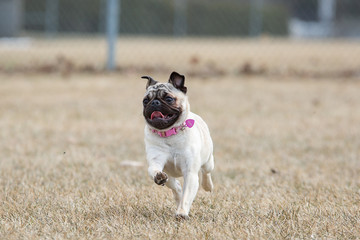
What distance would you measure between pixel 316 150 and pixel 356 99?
3.40 m

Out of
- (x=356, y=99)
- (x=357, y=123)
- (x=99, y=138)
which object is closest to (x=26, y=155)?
(x=99, y=138)

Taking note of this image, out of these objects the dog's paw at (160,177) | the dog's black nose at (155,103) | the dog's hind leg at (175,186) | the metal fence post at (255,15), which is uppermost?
the dog's black nose at (155,103)

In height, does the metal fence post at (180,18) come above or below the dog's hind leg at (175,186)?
below

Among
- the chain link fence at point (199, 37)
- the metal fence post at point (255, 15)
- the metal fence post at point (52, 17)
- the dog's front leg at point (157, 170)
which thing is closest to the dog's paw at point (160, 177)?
the dog's front leg at point (157, 170)

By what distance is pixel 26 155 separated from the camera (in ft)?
15.6

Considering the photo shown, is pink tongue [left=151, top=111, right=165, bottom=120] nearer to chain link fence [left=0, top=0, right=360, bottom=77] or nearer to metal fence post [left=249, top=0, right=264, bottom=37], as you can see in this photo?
chain link fence [left=0, top=0, right=360, bottom=77]

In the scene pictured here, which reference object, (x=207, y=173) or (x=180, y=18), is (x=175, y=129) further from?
(x=180, y=18)

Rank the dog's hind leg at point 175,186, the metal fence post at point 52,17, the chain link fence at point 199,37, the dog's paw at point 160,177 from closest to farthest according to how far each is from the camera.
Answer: the dog's paw at point 160,177
the dog's hind leg at point 175,186
the chain link fence at point 199,37
the metal fence post at point 52,17

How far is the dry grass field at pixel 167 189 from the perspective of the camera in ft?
9.66

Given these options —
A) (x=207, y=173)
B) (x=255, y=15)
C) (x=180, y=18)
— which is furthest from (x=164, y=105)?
(x=180, y=18)

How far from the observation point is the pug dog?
114 inches

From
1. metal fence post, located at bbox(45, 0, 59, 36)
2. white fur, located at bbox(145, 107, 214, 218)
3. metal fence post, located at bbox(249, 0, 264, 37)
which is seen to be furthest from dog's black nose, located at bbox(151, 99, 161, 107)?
metal fence post, located at bbox(45, 0, 59, 36)

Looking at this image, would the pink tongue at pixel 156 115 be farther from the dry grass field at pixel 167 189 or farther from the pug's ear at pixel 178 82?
the dry grass field at pixel 167 189

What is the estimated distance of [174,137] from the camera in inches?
116
